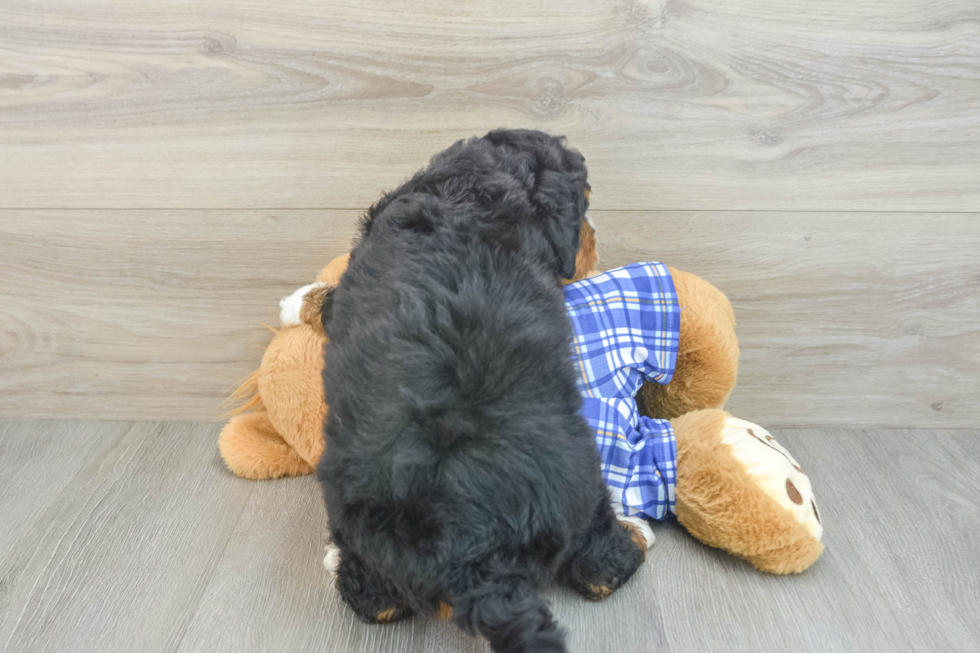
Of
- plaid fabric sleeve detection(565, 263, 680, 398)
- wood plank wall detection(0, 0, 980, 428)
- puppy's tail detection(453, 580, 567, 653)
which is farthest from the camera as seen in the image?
wood plank wall detection(0, 0, 980, 428)

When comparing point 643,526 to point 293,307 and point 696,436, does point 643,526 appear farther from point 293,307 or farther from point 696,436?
point 293,307

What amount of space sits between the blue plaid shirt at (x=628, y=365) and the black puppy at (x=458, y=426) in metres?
0.12

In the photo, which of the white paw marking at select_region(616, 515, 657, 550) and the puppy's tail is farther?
the white paw marking at select_region(616, 515, 657, 550)

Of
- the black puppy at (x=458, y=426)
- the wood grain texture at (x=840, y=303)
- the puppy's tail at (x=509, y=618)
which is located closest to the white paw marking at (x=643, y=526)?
the black puppy at (x=458, y=426)

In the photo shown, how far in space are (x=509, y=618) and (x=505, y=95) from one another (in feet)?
2.31

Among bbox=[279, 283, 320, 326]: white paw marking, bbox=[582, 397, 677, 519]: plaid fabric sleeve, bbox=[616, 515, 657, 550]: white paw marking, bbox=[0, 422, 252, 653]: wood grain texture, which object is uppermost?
bbox=[279, 283, 320, 326]: white paw marking

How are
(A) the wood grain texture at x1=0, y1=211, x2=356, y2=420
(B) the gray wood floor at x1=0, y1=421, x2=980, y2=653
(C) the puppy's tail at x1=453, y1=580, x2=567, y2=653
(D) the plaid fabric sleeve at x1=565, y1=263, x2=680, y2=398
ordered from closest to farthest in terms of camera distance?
(C) the puppy's tail at x1=453, y1=580, x2=567, y2=653
(B) the gray wood floor at x1=0, y1=421, x2=980, y2=653
(D) the plaid fabric sleeve at x1=565, y1=263, x2=680, y2=398
(A) the wood grain texture at x1=0, y1=211, x2=356, y2=420

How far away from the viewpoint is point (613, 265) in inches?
39.7

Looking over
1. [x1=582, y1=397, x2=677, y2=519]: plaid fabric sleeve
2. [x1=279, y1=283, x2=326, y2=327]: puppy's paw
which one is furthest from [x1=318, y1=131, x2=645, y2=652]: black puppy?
[x1=279, y1=283, x2=326, y2=327]: puppy's paw

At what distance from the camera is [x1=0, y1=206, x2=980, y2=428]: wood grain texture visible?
99cm

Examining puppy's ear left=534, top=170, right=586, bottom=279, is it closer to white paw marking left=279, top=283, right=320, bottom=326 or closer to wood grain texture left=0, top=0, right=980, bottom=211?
wood grain texture left=0, top=0, right=980, bottom=211

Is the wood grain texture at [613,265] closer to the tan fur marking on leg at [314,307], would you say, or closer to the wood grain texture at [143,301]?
the wood grain texture at [143,301]

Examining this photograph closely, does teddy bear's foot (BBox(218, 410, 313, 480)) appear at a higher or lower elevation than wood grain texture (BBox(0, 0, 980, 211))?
lower

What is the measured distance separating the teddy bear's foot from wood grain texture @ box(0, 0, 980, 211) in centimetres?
Answer: 35
